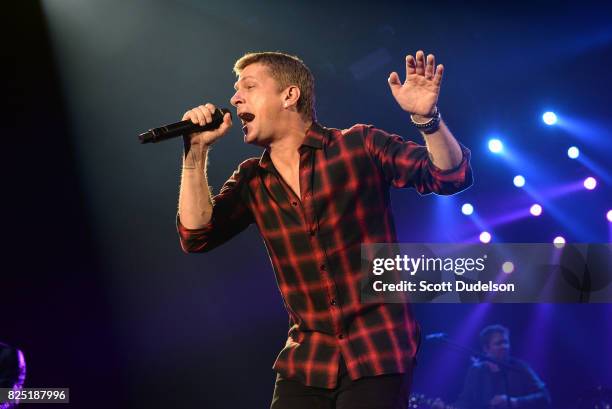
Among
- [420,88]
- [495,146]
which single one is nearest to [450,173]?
[420,88]

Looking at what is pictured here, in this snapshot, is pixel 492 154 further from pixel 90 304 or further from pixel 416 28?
pixel 90 304

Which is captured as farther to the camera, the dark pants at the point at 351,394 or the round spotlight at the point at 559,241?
the round spotlight at the point at 559,241

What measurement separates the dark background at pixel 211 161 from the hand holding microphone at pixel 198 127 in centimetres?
326

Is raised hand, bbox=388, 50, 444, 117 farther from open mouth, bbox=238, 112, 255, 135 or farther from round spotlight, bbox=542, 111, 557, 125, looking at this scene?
round spotlight, bbox=542, 111, 557, 125

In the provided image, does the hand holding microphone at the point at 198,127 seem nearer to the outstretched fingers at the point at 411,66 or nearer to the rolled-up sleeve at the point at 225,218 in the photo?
the rolled-up sleeve at the point at 225,218

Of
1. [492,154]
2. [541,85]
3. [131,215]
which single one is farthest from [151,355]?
[541,85]

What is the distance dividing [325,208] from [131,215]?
149 inches

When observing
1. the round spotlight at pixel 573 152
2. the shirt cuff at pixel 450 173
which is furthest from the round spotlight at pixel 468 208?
the shirt cuff at pixel 450 173

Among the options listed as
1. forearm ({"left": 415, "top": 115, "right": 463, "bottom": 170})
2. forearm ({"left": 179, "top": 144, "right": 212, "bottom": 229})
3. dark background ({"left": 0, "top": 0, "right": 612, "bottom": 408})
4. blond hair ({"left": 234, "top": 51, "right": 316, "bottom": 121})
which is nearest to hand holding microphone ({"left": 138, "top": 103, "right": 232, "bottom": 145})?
forearm ({"left": 179, "top": 144, "right": 212, "bottom": 229})

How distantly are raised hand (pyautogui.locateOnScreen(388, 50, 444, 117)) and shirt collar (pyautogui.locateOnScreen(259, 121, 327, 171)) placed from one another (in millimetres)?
354

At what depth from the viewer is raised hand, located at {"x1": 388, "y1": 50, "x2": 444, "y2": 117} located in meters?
2.37

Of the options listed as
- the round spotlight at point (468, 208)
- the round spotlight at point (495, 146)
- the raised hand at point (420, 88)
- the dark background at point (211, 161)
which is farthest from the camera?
the round spotlight at point (468, 208)

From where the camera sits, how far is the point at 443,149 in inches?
93.4

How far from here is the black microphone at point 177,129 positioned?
A: 2.55 meters
